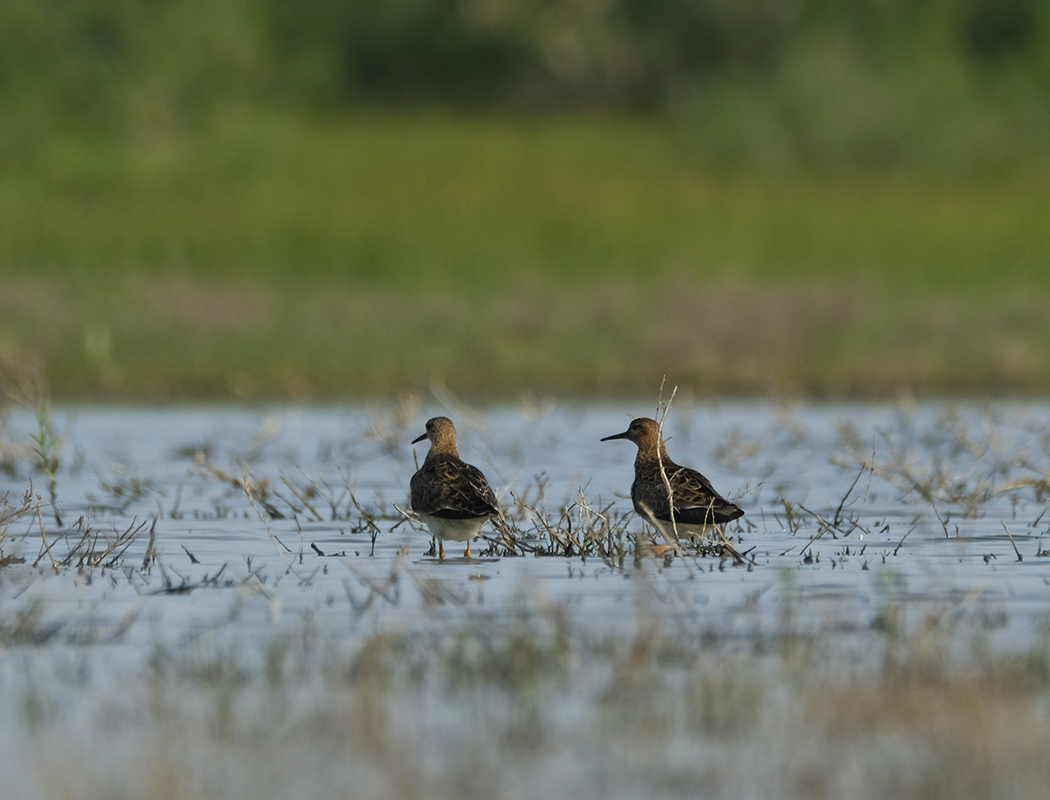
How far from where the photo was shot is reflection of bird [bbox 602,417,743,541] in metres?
8.78

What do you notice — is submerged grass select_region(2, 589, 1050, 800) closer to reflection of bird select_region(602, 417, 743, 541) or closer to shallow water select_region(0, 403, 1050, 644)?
shallow water select_region(0, 403, 1050, 644)

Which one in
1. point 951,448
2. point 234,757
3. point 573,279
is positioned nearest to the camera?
point 234,757

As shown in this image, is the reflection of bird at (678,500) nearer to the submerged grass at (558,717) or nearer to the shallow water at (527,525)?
the shallow water at (527,525)

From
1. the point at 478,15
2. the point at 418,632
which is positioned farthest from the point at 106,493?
the point at 478,15

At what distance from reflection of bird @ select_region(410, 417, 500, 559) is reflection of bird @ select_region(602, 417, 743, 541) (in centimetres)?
74

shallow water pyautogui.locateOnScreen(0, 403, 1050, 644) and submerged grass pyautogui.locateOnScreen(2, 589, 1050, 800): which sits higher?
shallow water pyautogui.locateOnScreen(0, 403, 1050, 644)

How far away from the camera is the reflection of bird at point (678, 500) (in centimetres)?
878

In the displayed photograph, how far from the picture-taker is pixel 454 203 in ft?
104

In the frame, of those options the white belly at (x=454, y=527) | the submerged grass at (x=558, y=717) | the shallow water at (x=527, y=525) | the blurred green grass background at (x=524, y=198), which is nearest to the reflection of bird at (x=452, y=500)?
the white belly at (x=454, y=527)

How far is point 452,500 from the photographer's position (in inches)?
342

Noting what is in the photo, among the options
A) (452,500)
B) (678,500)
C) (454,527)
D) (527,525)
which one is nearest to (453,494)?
(452,500)

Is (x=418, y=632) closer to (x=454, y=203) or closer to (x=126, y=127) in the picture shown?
(x=454, y=203)

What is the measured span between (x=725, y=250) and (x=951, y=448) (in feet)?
46.3

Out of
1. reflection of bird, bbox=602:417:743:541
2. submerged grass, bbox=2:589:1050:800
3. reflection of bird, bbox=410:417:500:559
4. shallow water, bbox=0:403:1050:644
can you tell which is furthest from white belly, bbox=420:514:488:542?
submerged grass, bbox=2:589:1050:800
